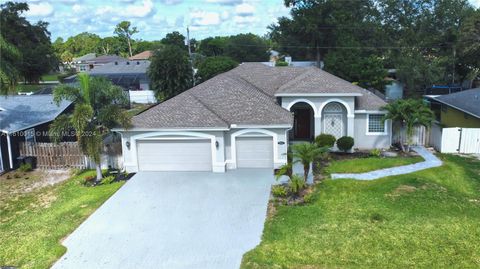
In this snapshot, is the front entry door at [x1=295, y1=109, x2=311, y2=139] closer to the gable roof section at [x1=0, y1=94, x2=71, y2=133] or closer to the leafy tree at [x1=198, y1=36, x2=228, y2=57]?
the gable roof section at [x1=0, y1=94, x2=71, y2=133]

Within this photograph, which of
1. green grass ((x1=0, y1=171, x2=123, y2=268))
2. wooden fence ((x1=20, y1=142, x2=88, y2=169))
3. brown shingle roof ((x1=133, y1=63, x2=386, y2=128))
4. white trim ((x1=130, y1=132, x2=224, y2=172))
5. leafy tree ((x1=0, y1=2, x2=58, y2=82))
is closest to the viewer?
green grass ((x1=0, y1=171, x2=123, y2=268))

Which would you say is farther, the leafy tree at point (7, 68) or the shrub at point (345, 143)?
the shrub at point (345, 143)

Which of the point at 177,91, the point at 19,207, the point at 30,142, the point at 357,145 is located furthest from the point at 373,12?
the point at 19,207

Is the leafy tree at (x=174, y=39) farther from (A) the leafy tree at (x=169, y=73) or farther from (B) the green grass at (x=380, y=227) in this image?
(B) the green grass at (x=380, y=227)

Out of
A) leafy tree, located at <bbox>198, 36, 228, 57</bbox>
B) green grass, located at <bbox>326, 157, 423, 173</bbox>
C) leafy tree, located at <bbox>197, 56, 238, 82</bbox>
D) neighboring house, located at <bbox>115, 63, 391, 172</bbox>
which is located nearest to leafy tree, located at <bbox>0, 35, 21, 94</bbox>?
neighboring house, located at <bbox>115, 63, 391, 172</bbox>

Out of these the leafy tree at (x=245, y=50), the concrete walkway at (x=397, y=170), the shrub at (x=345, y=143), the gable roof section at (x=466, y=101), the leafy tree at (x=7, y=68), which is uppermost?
the leafy tree at (x=245, y=50)

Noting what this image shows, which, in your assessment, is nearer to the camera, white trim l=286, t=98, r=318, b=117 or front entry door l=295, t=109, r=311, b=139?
white trim l=286, t=98, r=318, b=117

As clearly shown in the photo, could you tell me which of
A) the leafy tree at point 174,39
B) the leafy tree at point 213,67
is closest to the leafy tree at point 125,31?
the leafy tree at point 174,39
